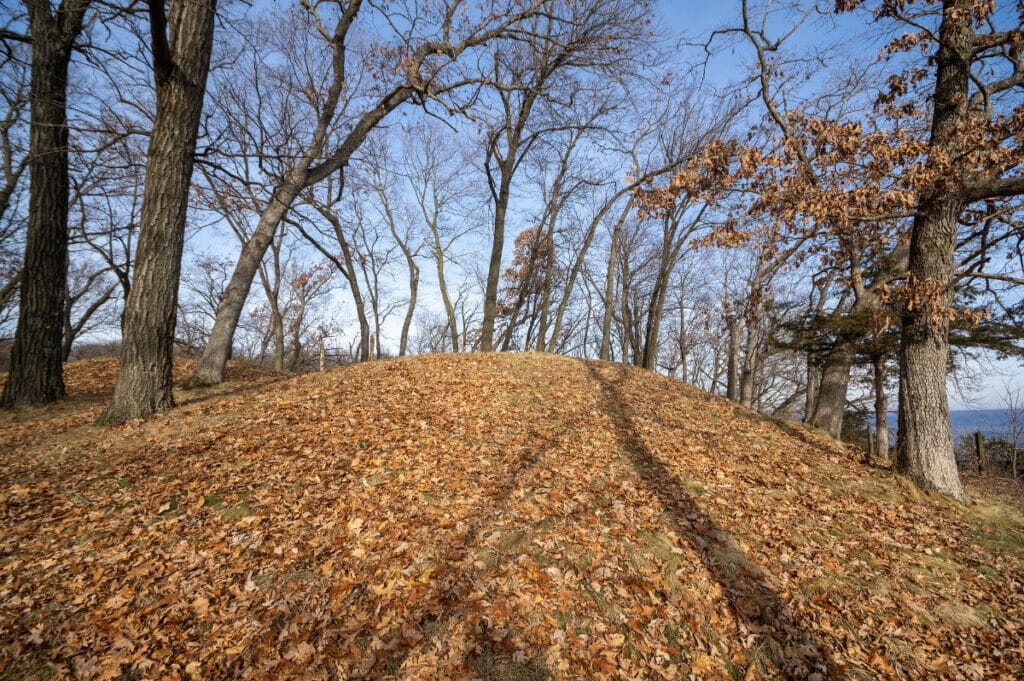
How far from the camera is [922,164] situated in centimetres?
567

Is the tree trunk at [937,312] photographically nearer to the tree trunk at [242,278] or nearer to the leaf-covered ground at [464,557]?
the leaf-covered ground at [464,557]

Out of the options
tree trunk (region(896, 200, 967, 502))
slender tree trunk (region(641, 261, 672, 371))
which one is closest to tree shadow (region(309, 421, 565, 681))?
tree trunk (region(896, 200, 967, 502))

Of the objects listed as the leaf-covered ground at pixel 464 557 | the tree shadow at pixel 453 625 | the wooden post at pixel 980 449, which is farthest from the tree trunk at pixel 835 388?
the wooden post at pixel 980 449

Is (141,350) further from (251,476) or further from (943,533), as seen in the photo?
(943,533)

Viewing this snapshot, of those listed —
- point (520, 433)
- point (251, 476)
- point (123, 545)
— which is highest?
point (520, 433)

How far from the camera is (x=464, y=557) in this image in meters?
3.87

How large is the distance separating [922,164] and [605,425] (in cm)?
588

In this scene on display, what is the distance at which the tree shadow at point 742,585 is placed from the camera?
3156mm

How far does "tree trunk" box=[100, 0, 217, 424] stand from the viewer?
6051 millimetres

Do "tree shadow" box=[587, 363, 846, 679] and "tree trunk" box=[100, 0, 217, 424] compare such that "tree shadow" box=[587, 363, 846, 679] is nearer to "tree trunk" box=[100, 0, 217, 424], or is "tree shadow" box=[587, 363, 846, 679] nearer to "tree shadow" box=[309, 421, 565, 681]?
"tree shadow" box=[309, 421, 565, 681]

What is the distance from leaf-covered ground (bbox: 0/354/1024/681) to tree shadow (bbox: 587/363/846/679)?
0.07 feet

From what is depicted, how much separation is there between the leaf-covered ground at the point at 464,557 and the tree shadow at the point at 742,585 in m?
0.02

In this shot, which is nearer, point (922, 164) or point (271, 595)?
point (271, 595)

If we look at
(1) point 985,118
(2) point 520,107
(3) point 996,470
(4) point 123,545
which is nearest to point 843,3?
(1) point 985,118
